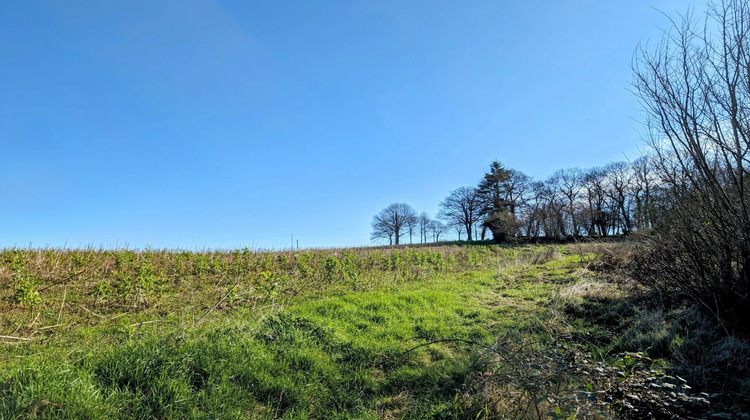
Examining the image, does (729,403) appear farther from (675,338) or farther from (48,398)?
(48,398)

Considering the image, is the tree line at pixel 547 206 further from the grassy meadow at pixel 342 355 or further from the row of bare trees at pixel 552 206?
the grassy meadow at pixel 342 355

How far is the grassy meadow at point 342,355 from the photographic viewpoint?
8.49 ft

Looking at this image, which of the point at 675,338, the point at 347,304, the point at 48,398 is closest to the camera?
the point at 48,398

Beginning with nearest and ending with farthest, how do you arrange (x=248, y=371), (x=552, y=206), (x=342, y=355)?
(x=248, y=371), (x=342, y=355), (x=552, y=206)

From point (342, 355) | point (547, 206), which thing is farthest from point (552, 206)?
point (342, 355)

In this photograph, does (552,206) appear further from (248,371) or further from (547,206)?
(248,371)

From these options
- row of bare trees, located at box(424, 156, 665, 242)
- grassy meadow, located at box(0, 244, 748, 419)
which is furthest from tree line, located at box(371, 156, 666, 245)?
grassy meadow, located at box(0, 244, 748, 419)

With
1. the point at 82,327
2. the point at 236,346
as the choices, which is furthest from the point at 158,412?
the point at 82,327

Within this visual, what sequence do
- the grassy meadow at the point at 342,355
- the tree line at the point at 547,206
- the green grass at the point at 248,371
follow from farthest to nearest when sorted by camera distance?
the tree line at the point at 547,206 → the green grass at the point at 248,371 → the grassy meadow at the point at 342,355

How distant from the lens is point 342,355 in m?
4.51

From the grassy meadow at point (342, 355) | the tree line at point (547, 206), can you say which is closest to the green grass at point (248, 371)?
the grassy meadow at point (342, 355)

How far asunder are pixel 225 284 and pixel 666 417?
33.9 feet

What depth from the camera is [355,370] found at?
163 inches

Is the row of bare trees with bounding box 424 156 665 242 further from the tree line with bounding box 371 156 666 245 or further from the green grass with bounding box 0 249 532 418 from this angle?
the green grass with bounding box 0 249 532 418
